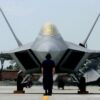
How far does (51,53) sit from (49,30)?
2.06 meters

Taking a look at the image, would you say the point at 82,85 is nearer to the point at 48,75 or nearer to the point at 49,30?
the point at 49,30

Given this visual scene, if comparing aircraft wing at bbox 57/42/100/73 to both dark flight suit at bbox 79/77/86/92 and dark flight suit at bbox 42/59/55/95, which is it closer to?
dark flight suit at bbox 79/77/86/92

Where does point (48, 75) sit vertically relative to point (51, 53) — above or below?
below

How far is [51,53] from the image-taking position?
19609mm

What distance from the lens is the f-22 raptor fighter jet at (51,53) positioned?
20.0 m

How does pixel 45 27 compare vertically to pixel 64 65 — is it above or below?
above

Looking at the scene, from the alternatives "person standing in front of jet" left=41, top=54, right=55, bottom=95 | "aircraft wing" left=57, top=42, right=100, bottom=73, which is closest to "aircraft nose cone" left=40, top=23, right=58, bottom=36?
"aircraft wing" left=57, top=42, right=100, bottom=73

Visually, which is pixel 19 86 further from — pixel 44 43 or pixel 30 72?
pixel 44 43

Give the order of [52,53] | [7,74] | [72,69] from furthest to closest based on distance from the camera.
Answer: [7,74] → [72,69] → [52,53]

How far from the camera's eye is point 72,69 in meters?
20.9

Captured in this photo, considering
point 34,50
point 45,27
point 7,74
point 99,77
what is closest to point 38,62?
Result: point 34,50

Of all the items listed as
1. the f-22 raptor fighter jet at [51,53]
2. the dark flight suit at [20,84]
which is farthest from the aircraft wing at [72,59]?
the dark flight suit at [20,84]

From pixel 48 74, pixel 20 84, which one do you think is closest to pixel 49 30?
pixel 20 84

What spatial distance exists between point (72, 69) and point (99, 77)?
1936cm
